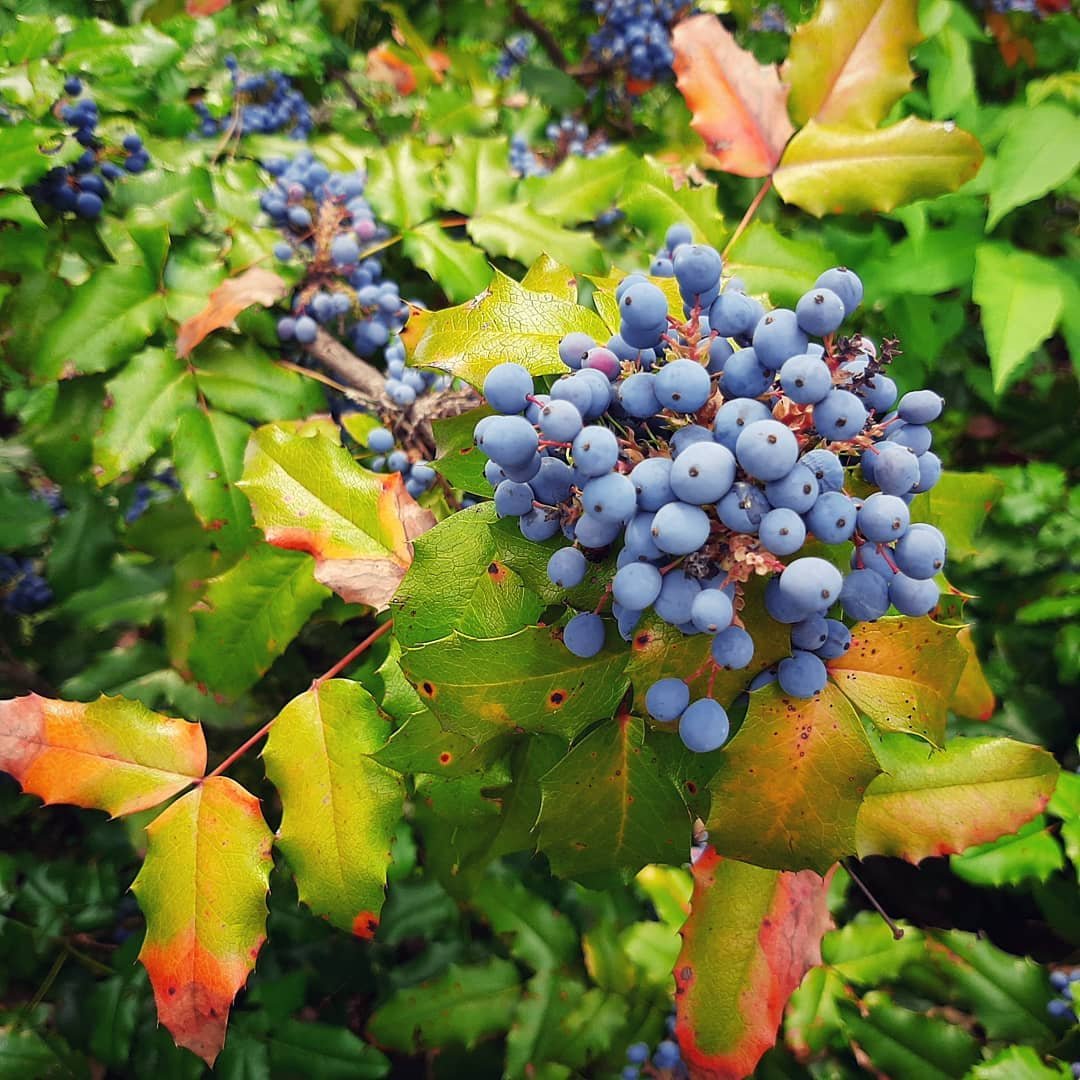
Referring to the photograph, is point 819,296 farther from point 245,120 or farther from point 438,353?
point 245,120

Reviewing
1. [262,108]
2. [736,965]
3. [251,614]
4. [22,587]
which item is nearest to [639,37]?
[262,108]

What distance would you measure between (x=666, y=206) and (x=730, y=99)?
225 mm

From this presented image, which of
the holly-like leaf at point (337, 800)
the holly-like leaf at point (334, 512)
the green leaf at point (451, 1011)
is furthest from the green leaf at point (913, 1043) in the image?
the holly-like leaf at point (334, 512)

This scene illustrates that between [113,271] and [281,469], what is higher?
[113,271]

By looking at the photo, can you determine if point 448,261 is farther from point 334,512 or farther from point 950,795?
point 950,795

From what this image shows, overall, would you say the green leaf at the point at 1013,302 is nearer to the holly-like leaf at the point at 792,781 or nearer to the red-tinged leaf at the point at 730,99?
the red-tinged leaf at the point at 730,99

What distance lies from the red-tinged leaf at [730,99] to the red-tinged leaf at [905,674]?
3.05 feet

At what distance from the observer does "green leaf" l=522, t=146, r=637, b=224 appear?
5.68 ft

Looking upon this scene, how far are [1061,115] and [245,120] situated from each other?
2.03 meters

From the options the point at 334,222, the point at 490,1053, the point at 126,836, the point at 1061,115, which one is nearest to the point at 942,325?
the point at 1061,115

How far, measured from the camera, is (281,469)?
3.96 feet

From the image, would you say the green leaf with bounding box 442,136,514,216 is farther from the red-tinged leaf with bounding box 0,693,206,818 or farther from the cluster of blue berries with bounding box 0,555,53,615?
the cluster of blue berries with bounding box 0,555,53,615

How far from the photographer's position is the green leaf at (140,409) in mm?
1385

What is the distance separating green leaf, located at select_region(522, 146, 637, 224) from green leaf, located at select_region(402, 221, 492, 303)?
22cm
